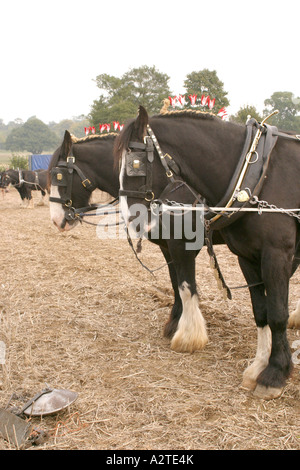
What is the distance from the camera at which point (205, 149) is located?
2.88m

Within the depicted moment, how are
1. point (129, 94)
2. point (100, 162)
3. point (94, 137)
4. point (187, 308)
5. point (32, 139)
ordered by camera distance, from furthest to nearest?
point (32, 139), point (129, 94), point (94, 137), point (100, 162), point (187, 308)

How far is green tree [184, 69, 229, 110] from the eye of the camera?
2630 centimetres

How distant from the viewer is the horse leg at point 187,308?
3742 mm

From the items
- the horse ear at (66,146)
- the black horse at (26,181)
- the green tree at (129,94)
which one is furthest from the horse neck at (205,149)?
the green tree at (129,94)

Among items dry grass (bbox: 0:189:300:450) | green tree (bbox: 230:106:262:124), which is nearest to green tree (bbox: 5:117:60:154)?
green tree (bbox: 230:106:262:124)

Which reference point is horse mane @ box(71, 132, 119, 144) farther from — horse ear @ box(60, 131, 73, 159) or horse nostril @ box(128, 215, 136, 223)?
horse nostril @ box(128, 215, 136, 223)

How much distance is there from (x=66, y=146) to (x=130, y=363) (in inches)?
97.1

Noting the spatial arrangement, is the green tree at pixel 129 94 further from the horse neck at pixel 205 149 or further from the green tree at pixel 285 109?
the horse neck at pixel 205 149

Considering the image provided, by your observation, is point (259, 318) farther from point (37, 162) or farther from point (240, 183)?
point (37, 162)

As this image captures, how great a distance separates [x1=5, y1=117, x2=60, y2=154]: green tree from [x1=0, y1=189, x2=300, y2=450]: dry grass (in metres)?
84.8

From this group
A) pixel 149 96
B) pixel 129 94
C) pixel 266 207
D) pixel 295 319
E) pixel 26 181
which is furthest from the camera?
pixel 149 96

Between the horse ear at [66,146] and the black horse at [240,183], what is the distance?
1718 millimetres

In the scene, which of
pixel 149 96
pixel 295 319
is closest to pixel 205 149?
pixel 295 319

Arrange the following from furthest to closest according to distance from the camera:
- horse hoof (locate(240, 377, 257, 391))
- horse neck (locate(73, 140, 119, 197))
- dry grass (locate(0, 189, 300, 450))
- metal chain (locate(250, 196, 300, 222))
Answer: horse neck (locate(73, 140, 119, 197))
horse hoof (locate(240, 377, 257, 391))
metal chain (locate(250, 196, 300, 222))
dry grass (locate(0, 189, 300, 450))
